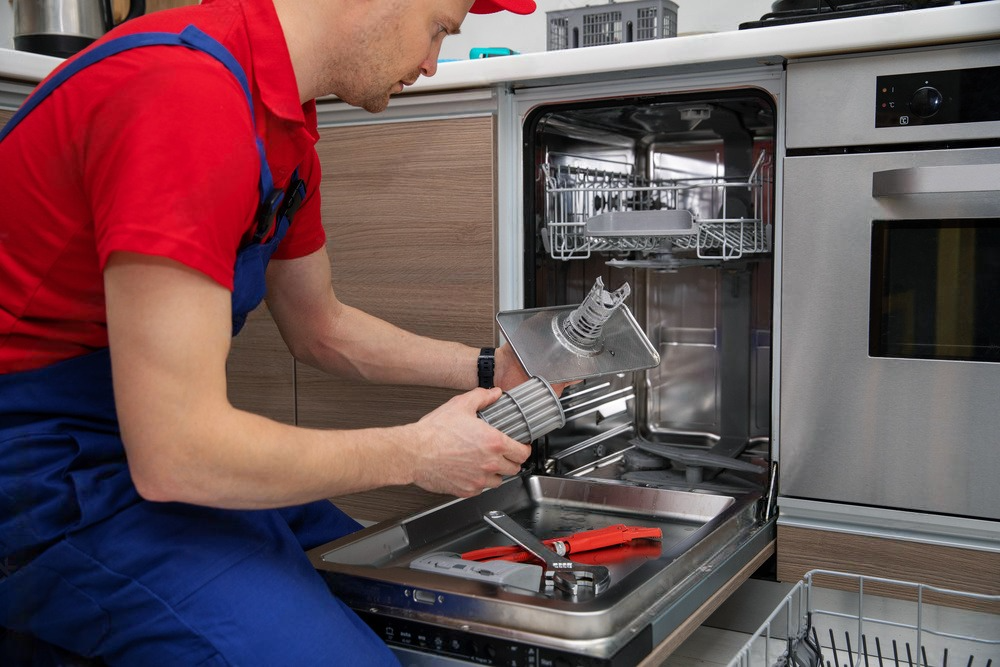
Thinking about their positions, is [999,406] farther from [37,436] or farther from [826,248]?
[37,436]

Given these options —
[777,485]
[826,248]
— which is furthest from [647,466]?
[826,248]

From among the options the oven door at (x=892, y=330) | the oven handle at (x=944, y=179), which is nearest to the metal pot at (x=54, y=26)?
the oven door at (x=892, y=330)

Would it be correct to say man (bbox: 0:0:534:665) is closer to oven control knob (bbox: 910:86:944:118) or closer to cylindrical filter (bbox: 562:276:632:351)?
cylindrical filter (bbox: 562:276:632:351)

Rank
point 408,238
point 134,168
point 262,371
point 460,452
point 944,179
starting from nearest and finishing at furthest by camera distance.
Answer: point 134,168 → point 460,452 → point 944,179 → point 408,238 → point 262,371

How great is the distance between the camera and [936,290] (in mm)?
1337

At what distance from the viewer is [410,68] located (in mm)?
1133

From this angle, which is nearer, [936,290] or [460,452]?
[460,452]

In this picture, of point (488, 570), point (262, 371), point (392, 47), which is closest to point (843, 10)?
point (392, 47)

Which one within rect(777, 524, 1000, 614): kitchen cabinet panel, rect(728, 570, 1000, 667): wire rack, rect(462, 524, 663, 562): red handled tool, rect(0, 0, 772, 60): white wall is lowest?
rect(728, 570, 1000, 667): wire rack

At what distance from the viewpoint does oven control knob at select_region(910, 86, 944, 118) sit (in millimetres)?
1288

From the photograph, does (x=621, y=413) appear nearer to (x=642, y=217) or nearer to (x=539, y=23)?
(x=642, y=217)

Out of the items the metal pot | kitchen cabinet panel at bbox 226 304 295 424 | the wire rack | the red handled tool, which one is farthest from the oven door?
the metal pot

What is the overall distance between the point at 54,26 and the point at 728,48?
4.25ft

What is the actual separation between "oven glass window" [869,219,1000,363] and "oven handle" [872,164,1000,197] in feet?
0.21
